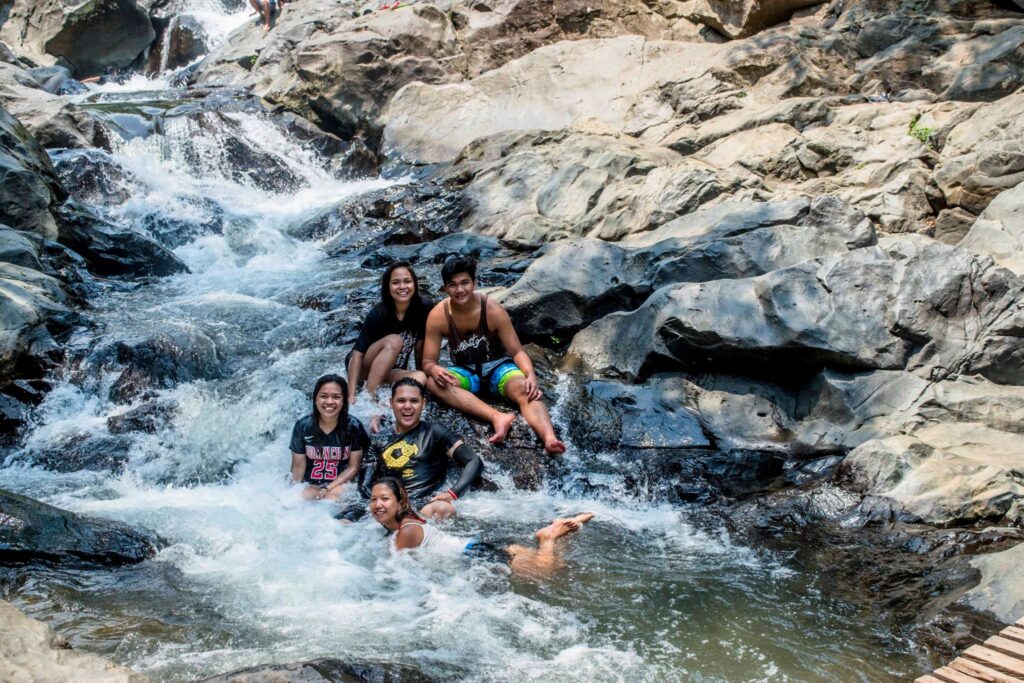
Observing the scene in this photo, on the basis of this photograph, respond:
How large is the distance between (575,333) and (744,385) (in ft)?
4.89

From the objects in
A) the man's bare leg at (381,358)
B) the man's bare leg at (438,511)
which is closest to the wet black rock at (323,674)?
the man's bare leg at (438,511)

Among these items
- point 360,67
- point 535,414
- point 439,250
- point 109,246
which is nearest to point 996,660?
point 535,414

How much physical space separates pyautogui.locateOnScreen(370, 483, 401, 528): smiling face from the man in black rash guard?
467 mm

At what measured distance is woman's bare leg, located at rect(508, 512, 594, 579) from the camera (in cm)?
430

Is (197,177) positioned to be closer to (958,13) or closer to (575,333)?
(575,333)

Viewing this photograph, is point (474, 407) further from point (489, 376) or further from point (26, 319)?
point (26, 319)

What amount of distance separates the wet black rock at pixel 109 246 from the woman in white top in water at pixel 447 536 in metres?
5.73

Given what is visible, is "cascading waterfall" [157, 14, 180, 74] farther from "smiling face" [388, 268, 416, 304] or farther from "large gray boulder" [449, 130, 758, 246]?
"smiling face" [388, 268, 416, 304]

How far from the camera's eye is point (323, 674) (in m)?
2.85

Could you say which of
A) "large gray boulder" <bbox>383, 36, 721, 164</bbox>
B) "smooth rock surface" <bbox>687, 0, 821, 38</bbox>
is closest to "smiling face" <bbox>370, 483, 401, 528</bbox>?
"large gray boulder" <bbox>383, 36, 721, 164</bbox>

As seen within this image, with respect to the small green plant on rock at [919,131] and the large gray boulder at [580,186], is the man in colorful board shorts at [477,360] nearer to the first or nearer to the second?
the large gray boulder at [580,186]

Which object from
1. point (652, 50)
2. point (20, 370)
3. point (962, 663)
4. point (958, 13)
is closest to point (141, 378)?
point (20, 370)

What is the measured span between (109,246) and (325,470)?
17.1ft

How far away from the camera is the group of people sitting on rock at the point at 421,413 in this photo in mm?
4566
